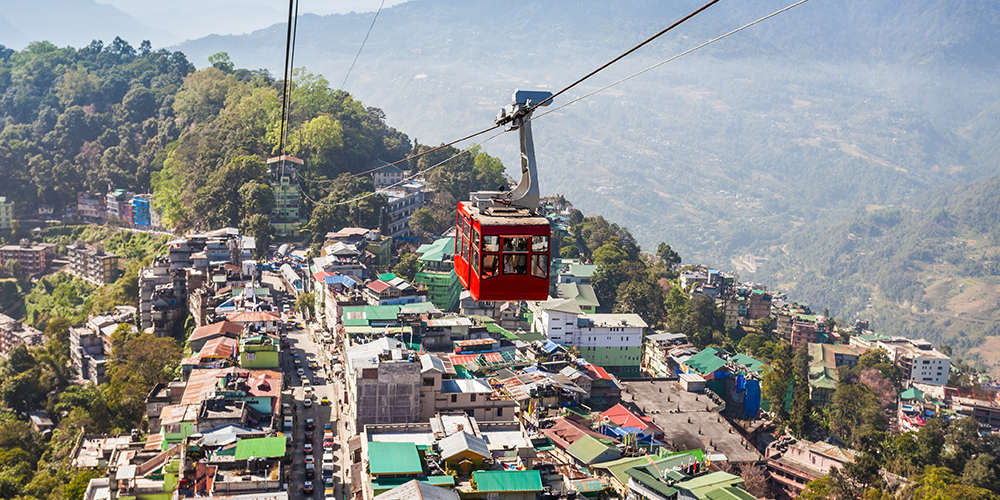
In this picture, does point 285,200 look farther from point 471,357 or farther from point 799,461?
point 799,461

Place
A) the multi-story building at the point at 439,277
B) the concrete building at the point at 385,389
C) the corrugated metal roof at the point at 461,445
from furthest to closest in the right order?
the multi-story building at the point at 439,277 < the concrete building at the point at 385,389 < the corrugated metal roof at the point at 461,445

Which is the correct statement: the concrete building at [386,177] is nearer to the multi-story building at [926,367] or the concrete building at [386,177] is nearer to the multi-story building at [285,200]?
the multi-story building at [285,200]

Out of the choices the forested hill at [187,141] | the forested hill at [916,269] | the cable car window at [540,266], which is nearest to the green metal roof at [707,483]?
the cable car window at [540,266]

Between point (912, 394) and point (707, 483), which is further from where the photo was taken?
point (912, 394)

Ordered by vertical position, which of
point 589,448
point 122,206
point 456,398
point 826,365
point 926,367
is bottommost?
point 926,367

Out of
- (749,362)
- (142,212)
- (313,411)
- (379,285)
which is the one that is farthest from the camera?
(142,212)

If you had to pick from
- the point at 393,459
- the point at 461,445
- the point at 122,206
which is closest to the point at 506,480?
the point at 461,445

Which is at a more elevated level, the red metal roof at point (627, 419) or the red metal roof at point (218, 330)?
the red metal roof at point (218, 330)

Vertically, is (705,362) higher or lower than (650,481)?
higher
